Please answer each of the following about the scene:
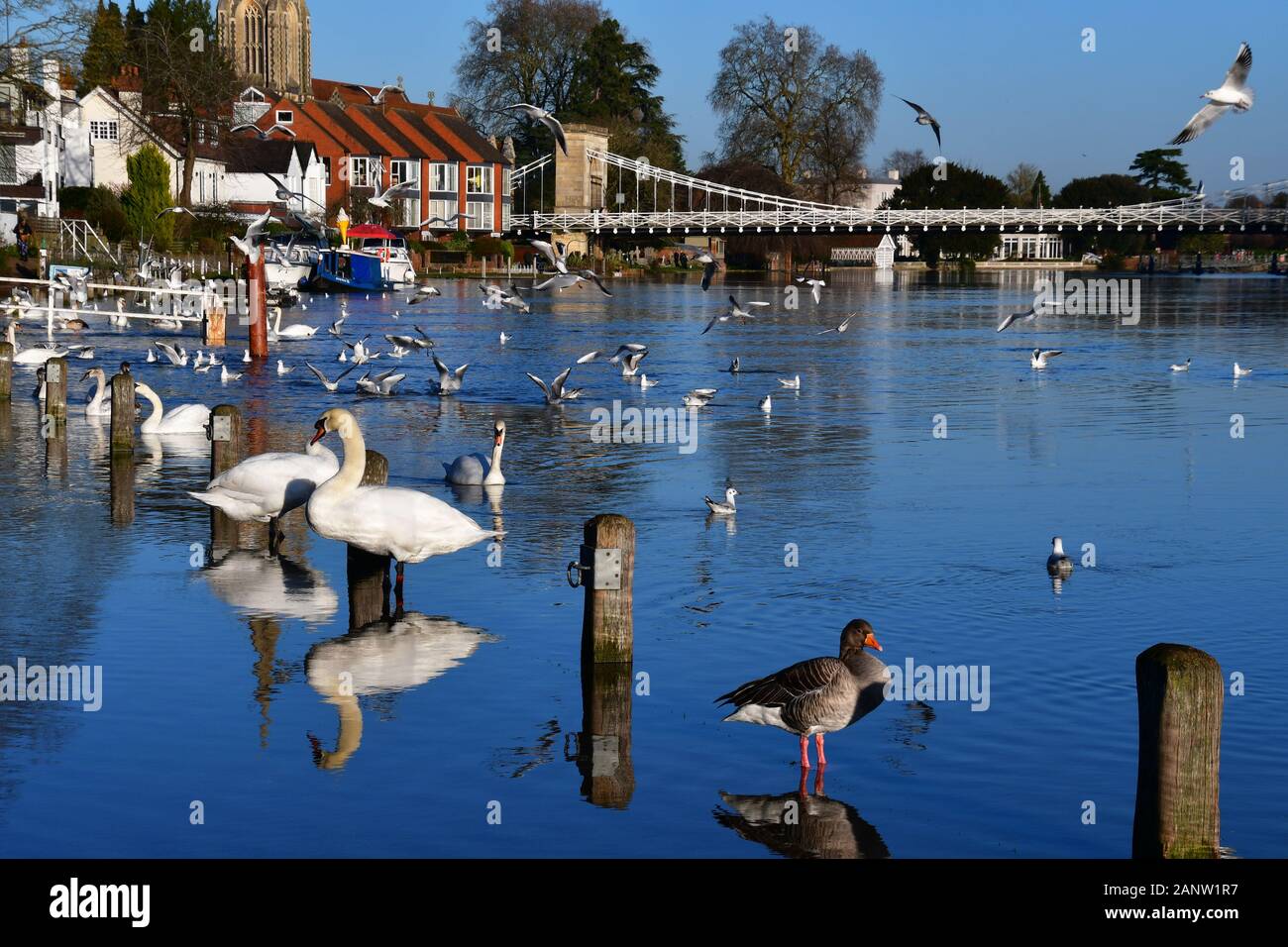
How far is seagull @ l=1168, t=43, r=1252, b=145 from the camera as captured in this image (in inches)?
799

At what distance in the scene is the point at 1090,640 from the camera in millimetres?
10922

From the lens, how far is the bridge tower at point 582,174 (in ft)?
391

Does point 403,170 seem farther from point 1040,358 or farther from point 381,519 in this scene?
point 381,519

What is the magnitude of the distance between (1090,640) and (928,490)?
22.2 feet

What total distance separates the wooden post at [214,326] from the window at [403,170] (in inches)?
2904

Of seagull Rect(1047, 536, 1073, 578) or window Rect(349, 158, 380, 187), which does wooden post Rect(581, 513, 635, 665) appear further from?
window Rect(349, 158, 380, 187)

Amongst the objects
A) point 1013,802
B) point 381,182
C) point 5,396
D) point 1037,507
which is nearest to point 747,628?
point 1013,802

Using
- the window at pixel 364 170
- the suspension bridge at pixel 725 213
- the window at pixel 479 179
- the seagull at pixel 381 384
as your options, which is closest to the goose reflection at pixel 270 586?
the seagull at pixel 381 384

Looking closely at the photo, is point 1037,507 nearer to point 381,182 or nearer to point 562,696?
point 562,696

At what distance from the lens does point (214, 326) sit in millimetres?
36219

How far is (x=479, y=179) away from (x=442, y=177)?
3599 mm

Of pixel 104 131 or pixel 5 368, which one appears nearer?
pixel 5 368

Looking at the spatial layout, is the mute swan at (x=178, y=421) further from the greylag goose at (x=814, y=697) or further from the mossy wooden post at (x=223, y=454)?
the greylag goose at (x=814, y=697)

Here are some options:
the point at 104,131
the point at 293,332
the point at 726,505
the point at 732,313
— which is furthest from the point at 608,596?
the point at 104,131
